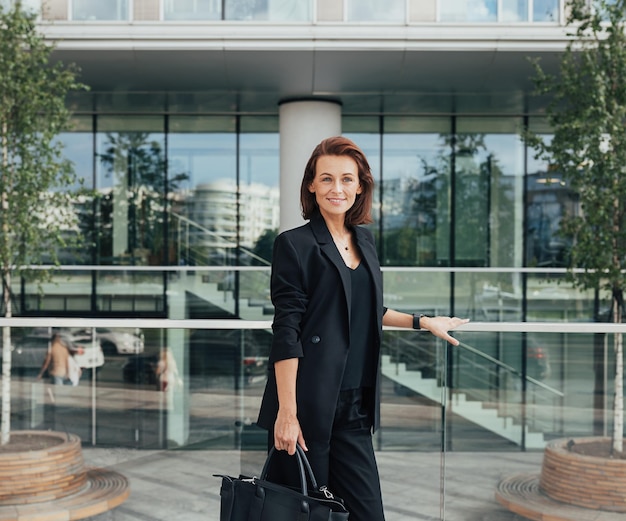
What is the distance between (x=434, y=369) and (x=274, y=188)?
13.5 metres

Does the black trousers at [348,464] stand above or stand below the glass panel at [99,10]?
below

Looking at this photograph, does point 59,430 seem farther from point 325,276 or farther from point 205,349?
point 325,276

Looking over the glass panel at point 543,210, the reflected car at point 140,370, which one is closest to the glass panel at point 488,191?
the glass panel at point 543,210

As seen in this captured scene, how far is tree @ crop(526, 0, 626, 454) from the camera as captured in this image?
1090cm

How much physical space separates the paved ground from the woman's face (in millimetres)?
2056

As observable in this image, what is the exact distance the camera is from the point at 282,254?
10.7 feet

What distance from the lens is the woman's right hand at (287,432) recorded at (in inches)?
125

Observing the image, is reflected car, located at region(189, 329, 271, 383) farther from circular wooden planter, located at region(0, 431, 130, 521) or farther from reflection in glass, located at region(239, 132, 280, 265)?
reflection in glass, located at region(239, 132, 280, 265)

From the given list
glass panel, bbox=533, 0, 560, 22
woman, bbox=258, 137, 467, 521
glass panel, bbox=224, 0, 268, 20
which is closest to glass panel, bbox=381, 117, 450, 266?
glass panel, bbox=533, 0, 560, 22

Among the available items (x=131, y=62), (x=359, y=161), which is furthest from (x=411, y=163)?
(x=359, y=161)

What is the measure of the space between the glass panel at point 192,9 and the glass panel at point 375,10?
215cm

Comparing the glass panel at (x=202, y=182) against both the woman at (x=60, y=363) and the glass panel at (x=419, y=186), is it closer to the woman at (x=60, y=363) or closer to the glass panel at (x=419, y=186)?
the glass panel at (x=419, y=186)

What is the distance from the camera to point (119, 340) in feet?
16.9

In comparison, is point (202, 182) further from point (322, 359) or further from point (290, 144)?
point (322, 359)
